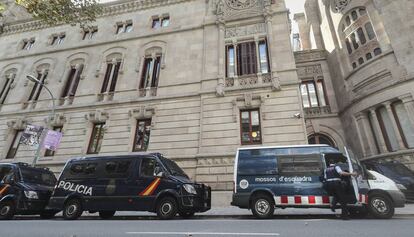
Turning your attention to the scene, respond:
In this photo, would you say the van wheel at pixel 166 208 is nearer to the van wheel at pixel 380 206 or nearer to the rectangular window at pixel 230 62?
the van wheel at pixel 380 206

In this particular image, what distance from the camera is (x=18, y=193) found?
9547 mm

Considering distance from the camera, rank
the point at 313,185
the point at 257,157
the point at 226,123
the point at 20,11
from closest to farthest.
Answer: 1. the point at 313,185
2. the point at 257,157
3. the point at 226,123
4. the point at 20,11

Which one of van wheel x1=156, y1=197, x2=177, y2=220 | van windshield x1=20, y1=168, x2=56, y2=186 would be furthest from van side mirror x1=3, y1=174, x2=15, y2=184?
van wheel x1=156, y1=197, x2=177, y2=220

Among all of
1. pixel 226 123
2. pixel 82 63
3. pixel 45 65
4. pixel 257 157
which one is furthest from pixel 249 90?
pixel 45 65

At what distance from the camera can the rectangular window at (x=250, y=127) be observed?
14.1m

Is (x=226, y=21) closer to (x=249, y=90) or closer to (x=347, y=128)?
(x=249, y=90)

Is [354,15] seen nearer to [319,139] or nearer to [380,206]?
[319,139]

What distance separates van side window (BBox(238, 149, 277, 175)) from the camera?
842 cm

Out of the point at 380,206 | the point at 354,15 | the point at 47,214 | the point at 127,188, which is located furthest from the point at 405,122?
the point at 47,214

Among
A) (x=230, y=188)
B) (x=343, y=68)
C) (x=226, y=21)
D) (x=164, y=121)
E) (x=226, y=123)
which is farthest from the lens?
(x=343, y=68)

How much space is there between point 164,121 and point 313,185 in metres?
10.5

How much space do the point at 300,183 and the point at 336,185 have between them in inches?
43.0

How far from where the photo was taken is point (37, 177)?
35.8ft

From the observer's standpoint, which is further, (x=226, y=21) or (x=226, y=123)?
(x=226, y=21)
